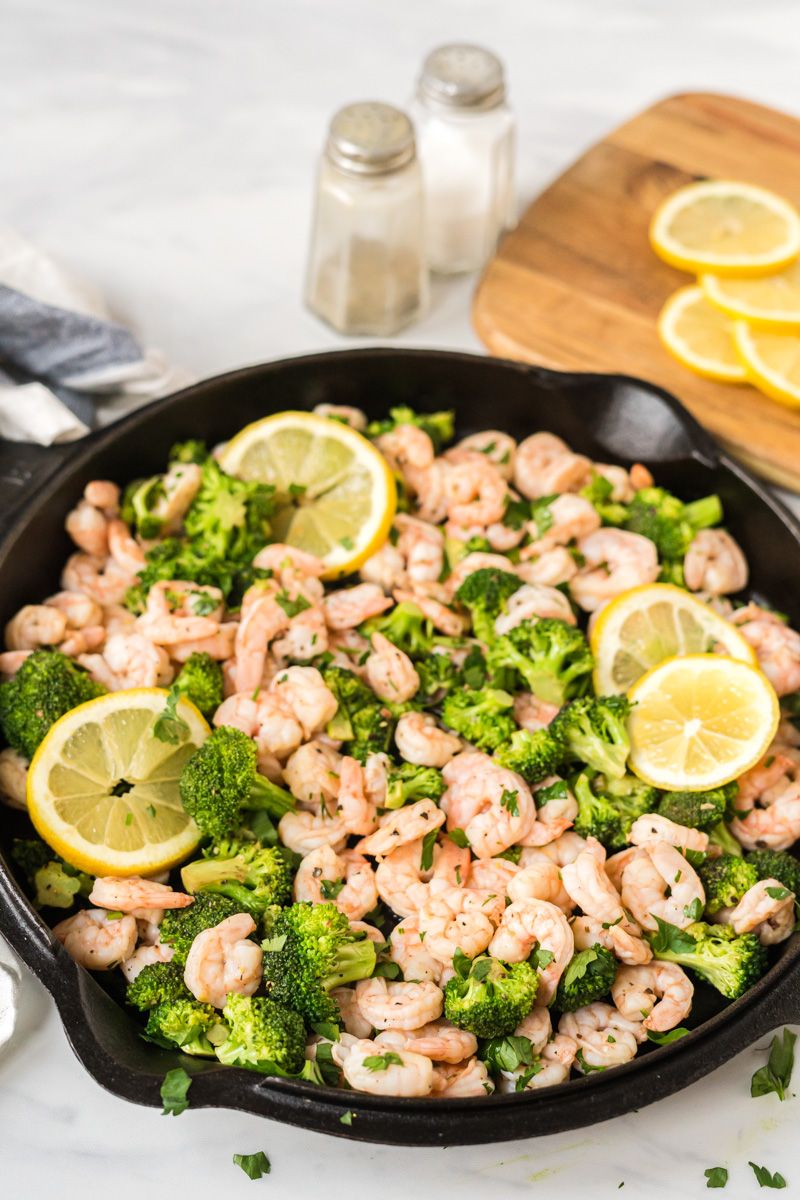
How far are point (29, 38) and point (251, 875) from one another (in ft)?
10.8

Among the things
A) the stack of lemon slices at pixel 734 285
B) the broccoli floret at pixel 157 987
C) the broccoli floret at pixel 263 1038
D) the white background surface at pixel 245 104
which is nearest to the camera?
the broccoli floret at pixel 263 1038

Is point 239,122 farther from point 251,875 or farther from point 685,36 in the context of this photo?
point 251,875

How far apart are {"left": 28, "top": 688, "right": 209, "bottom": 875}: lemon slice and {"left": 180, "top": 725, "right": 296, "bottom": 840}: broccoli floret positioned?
6cm

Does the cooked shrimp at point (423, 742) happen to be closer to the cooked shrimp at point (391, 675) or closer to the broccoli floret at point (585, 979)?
the cooked shrimp at point (391, 675)

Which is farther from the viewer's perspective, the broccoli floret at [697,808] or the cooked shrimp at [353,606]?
the cooked shrimp at [353,606]

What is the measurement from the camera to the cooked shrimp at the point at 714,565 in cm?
281

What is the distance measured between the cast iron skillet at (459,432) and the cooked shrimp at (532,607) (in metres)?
0.53

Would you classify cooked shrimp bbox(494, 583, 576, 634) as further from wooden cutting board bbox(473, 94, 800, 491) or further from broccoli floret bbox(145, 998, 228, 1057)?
broccoli floret bbox(145, 998, 228, 1057)

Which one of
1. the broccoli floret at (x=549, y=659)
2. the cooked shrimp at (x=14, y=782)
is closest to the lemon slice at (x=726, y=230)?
the broccoli floret at (x=549, y=659)

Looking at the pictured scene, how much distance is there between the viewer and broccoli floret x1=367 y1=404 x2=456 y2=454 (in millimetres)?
2998

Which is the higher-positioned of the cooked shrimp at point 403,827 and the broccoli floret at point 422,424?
the broccoli floret at point 422,424

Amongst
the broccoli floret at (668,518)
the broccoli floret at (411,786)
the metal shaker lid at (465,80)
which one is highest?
the metal shaker lid at (465,80)

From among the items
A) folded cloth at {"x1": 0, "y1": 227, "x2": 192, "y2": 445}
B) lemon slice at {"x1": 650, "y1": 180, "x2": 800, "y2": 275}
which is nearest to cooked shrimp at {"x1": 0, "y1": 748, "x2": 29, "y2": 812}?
folded cloth at {"x1": 0, "y1": 227, "x2": 192, "y2": 445}

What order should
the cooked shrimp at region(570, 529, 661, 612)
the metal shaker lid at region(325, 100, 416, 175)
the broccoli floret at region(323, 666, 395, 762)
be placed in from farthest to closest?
the metal shaker lid at region(325, 100, 416, 175) < the cooked shrimp at region(570, 529, 661, 612) < the broccoli floret at region(323, 666, 395, 762)
